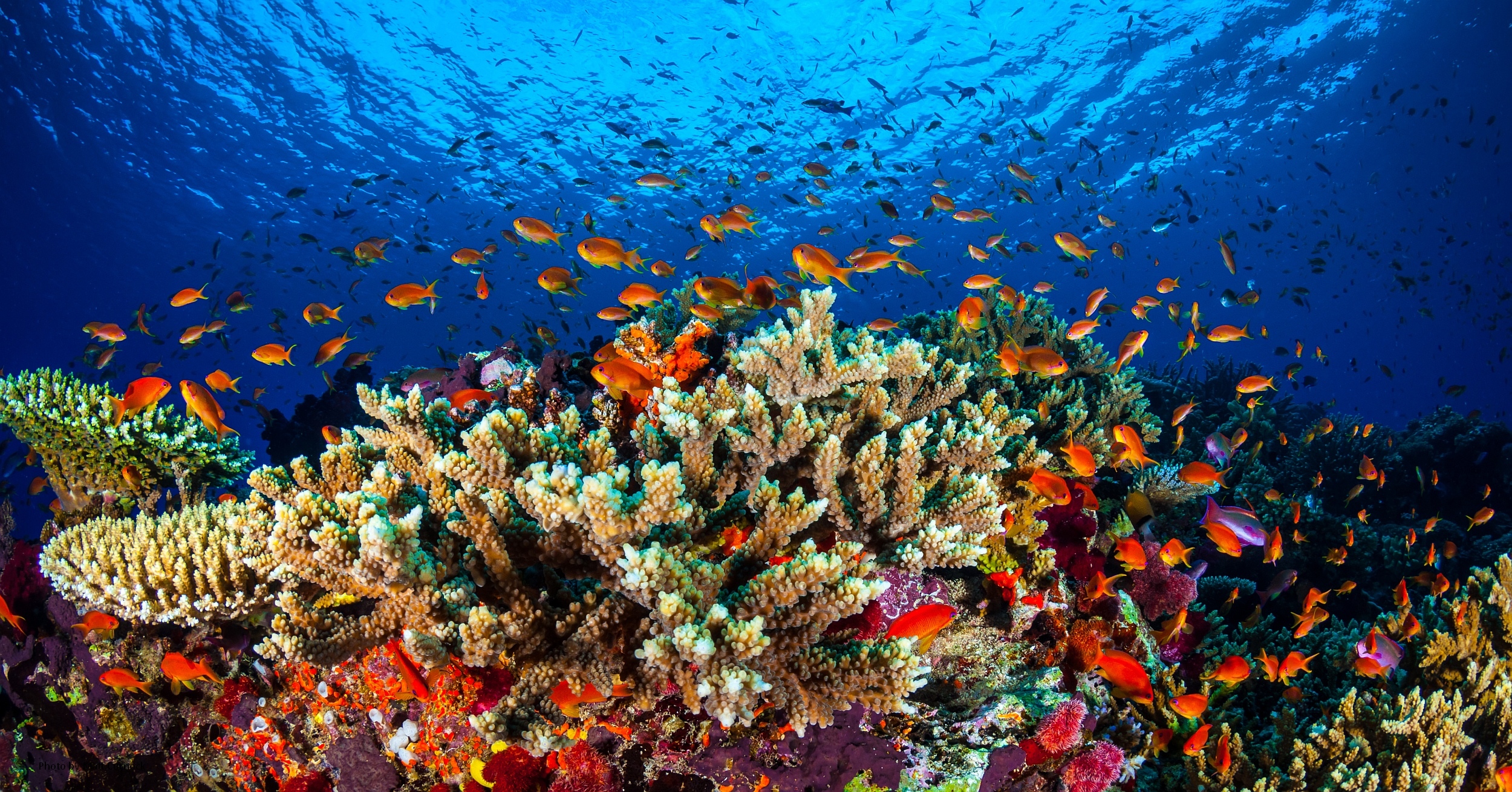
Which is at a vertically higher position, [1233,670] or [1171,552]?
[1171,552]

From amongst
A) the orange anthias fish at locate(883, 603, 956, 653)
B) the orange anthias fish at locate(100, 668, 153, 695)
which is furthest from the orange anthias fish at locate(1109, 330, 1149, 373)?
the orange anthias fish at locate(100, 668, 153, 695)

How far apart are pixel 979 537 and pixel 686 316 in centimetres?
436

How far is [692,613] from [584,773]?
101 cm

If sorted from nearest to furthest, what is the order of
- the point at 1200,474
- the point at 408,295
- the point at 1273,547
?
the point at 1200,474 → the point at 1273,547 → the point at 408,295

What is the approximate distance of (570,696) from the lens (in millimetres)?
2227

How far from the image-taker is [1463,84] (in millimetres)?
27078

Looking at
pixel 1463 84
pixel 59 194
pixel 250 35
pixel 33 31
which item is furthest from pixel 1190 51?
pixel 59 194

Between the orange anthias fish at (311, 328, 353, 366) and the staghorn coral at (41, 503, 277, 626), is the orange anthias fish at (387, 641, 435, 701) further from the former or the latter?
the orange anthias fish at (311, 328, 353, 366)

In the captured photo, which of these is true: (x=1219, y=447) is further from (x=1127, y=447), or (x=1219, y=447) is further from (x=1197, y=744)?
(x=1197, y=744)

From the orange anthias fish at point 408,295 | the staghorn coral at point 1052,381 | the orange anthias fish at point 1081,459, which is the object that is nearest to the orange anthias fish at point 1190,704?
the orange anthias fish at point 1081,459

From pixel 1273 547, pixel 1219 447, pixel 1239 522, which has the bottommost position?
pixel 1219 447

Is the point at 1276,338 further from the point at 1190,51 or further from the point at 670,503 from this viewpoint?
the point at 670,503

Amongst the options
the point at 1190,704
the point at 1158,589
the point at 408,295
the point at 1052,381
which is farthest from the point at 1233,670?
the point at 408,295

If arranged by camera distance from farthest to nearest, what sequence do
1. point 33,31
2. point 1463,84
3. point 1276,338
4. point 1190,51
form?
point 1276,338, point 1463,84, point 1190,51, point 33,31
